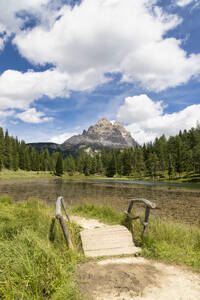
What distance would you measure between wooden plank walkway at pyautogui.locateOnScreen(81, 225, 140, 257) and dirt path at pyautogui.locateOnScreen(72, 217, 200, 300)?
23.7 inches

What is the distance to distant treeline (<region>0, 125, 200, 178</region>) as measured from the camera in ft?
258

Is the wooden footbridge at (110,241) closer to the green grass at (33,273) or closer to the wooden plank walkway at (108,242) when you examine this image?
the wooden plank walkway at (108,242)

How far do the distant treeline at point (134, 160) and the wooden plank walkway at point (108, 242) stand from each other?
67334 millimetres

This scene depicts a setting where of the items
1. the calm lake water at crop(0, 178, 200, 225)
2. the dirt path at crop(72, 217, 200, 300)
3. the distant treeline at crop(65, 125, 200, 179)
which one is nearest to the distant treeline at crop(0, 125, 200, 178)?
the distant treeline at crop(65, 125, 200, 179)

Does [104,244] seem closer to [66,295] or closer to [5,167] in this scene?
[66,295]

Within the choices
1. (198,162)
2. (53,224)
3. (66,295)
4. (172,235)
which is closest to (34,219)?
(53,224)

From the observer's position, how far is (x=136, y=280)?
475 centimetres

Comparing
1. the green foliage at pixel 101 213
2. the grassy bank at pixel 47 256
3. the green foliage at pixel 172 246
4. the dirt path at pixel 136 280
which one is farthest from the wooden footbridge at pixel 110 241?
the green foliage at pixel 101 213

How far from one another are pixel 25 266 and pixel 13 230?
3.11m

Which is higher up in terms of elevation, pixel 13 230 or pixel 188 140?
pixel 188 140

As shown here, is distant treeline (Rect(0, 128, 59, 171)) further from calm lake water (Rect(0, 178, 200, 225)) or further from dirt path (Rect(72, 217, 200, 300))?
dirt path (Rect(72, 217, 200, 300))

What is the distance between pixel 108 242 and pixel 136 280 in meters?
2.62

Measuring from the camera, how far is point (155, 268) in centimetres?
551

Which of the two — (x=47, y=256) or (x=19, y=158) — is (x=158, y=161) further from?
(x=47, y=256)
